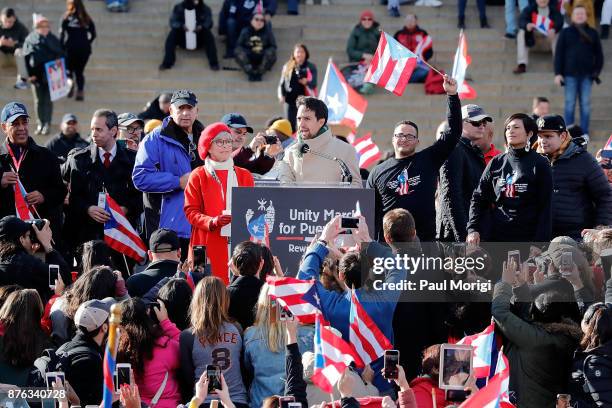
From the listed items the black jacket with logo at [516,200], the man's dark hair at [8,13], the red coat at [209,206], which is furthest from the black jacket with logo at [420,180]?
the man's dark hair at [8,13]

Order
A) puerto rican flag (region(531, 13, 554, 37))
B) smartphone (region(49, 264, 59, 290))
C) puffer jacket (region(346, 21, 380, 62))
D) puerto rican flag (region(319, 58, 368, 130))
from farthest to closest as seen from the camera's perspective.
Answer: puerto rican flag (region(531, 13, 554, 37)), puffer jacket (region(346, 21, 380, 62)), puerto rican flag (region(319, 58, 368, 130)), smartphone (region(49, 264, 59, 290))

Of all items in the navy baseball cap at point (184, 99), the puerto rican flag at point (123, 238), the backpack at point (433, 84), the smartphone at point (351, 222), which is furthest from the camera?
the backpack at point (433, 84)

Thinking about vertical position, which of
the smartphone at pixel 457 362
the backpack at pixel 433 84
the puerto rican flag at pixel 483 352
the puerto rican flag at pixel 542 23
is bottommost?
the backpack at pixel 433 84

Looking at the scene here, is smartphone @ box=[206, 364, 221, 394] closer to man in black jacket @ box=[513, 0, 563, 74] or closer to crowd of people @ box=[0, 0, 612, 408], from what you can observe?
crowd of people @ box=[0, 0, 612, 408]

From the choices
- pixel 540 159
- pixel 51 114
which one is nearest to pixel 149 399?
pixel 540 159

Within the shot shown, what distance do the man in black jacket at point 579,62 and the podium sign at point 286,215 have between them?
9.75m

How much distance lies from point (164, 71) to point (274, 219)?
11300mm

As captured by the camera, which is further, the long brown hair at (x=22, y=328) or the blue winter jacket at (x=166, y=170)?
the blue winter jacket at (x=166, y=170)

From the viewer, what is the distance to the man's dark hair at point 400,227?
1078cm

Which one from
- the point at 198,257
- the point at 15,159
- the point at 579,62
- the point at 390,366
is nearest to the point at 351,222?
the point at 198,257

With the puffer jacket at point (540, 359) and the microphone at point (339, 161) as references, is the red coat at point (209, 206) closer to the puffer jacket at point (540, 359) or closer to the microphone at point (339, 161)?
the microphone at point (339, 161)

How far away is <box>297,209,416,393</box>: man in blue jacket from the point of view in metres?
9.95

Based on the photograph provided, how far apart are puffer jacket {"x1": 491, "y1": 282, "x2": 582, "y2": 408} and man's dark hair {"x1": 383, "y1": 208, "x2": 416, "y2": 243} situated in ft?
3.49

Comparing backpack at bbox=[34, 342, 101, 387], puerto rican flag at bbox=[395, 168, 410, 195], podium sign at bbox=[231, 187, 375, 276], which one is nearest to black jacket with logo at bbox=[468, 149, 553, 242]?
puerto rican flag at bbox=[395, 168, 410, 195]
